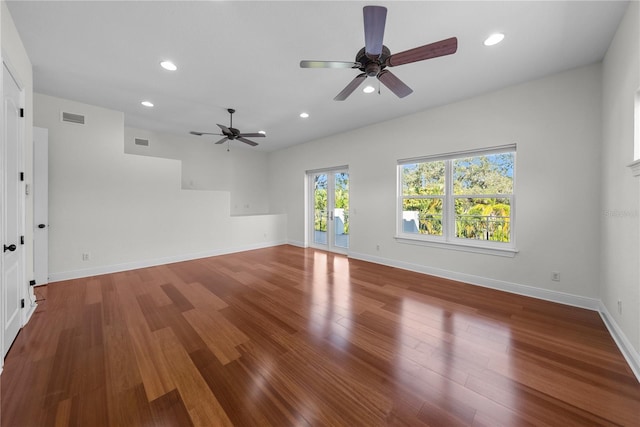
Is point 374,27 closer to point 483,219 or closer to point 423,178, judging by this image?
point 423,178

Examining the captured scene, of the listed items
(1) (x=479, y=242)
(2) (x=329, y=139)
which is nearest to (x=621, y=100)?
(1) (x=479, y=242)

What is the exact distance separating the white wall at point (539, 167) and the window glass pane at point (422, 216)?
36 centimetres

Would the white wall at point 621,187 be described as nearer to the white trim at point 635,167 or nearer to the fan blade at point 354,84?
the white trim at point 635,167

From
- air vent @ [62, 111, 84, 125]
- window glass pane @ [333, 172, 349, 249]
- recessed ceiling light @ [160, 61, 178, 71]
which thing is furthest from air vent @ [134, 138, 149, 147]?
window glass pane @ [333, 172, 349, 249]

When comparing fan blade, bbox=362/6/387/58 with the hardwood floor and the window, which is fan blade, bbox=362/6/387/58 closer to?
the hardwood floor

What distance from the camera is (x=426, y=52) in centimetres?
197

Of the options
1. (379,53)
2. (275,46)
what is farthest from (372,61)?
(275,46)

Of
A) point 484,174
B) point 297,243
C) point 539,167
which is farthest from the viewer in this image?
point 297,243

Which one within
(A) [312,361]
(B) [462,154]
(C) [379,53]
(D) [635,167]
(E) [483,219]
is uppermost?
(C) [379,53]

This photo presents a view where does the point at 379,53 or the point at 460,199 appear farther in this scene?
the point at 460,199

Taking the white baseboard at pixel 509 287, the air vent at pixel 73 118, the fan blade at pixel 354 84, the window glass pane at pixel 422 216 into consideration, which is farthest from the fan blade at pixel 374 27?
the air vent at pixel 73 118

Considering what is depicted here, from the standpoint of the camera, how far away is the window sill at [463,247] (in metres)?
3.47

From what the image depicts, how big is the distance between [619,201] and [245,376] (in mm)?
3707

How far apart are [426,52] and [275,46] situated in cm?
153
